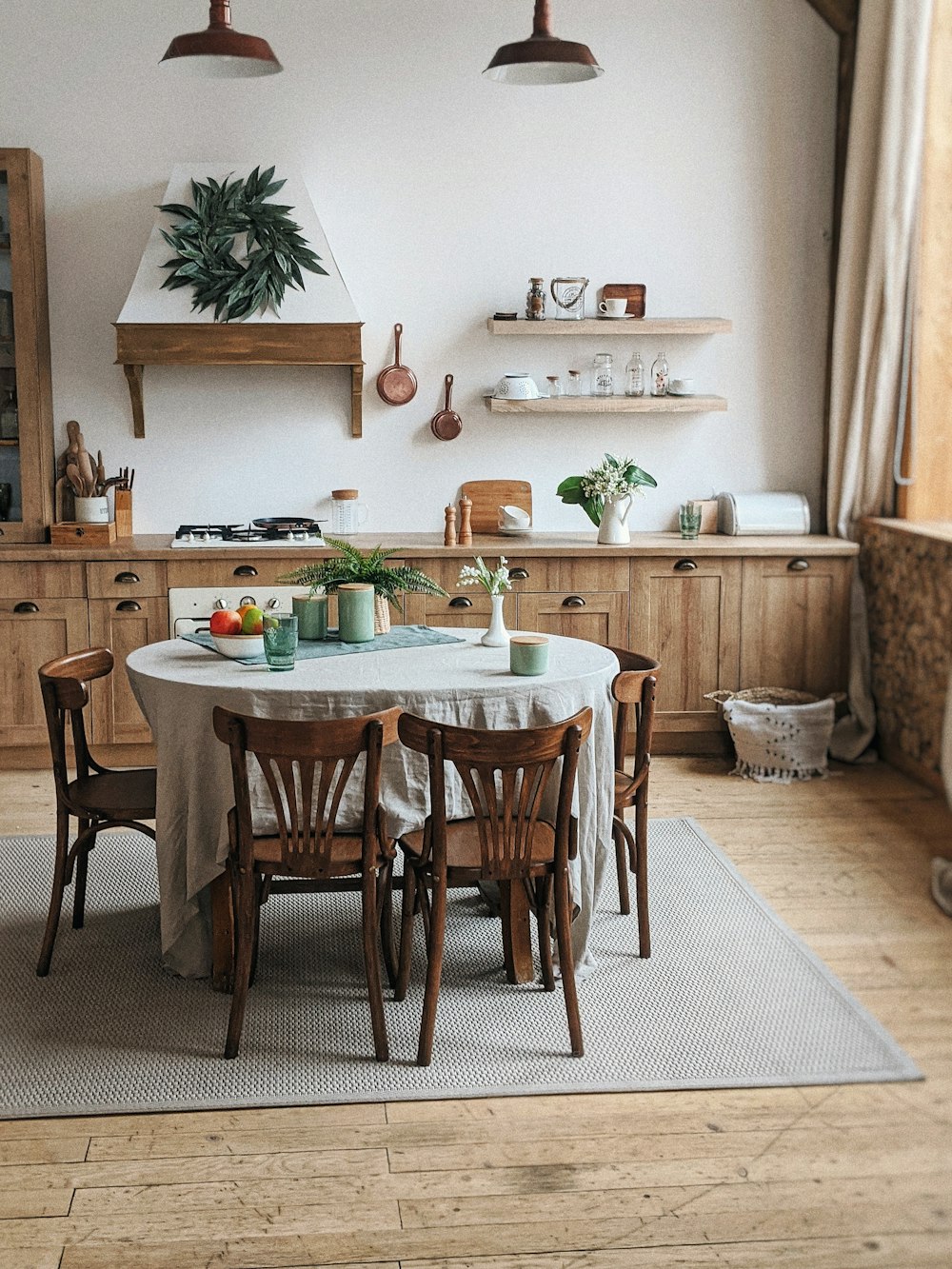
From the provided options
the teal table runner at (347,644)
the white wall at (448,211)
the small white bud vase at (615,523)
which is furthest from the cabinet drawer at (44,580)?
the small white bud vase at (615,523)

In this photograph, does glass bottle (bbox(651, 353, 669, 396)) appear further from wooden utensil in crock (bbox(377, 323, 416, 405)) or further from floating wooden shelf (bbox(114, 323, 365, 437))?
floating wooden shelf (bbox(114, 323, 365, 437))

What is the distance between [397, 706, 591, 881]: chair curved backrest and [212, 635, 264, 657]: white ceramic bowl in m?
0.70

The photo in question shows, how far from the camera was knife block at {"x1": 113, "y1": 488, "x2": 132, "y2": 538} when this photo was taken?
5434mm

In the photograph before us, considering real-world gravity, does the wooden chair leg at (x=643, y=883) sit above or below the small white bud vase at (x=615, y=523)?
below

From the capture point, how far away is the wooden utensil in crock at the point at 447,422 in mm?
5633

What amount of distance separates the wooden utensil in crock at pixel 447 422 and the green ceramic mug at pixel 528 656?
2.50 metres

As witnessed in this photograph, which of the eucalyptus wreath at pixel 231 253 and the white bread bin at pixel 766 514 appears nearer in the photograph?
the eucalyptus wreath at pixel 231 253

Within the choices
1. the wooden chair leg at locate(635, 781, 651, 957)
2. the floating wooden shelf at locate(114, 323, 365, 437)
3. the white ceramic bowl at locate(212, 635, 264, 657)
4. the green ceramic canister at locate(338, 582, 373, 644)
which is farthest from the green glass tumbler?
the floating wooden shelf at locate(114, 323, 365, 437)

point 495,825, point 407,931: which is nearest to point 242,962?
point 407,931

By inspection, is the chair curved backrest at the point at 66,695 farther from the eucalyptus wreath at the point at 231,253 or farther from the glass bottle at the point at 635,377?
the glass bottle at the point at 635,377

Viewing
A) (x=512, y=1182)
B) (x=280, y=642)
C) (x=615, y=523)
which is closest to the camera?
(x=512, y=1182)

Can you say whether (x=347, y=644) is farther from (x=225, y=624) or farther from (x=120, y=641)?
(x=120, y=641)

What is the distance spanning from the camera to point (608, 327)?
5.42 m

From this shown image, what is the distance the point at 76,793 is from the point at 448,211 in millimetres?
3124
